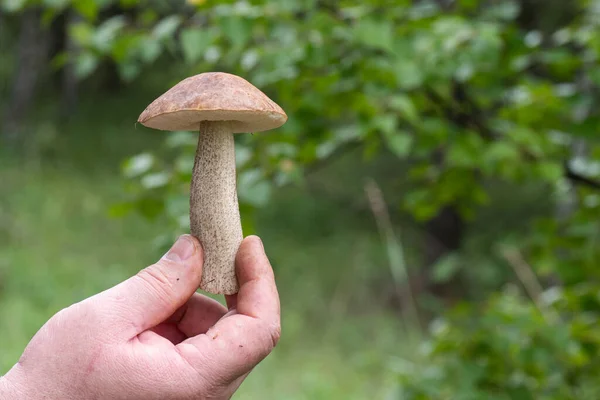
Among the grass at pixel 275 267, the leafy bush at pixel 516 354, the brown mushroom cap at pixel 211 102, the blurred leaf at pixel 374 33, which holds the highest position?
the brown mushroom cap at pixel 211 102

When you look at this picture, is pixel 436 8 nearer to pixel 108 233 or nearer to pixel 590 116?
pixel 590 116

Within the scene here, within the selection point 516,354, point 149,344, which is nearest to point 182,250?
point 149,344

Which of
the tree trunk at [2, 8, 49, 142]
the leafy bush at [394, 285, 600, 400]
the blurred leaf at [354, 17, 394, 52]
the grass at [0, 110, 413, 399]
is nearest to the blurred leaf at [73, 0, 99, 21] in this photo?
the blurred leaf at [354, 17, 394, 52]

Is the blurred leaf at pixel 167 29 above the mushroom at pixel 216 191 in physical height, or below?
above

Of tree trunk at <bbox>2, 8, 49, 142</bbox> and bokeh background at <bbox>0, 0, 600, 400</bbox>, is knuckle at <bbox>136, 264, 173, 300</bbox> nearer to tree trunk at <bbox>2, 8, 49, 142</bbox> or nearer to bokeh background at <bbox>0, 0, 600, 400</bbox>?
bokeh background at <bbox>0, 0, 600, 400</bbox>

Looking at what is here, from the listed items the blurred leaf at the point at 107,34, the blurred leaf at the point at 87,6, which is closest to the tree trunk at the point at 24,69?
the blurred leaf at the point at 107,34

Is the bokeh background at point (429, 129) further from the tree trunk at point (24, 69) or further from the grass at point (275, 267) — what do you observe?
the tree trunk at point (24, 69)

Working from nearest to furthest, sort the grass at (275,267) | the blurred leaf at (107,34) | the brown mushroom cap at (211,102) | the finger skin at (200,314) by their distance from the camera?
1. the brown mushroom cap at (211,102)
2. the finger skin at (200,314)
3. the blurred leaf at (107,34)
4. the grass at (275,267)
